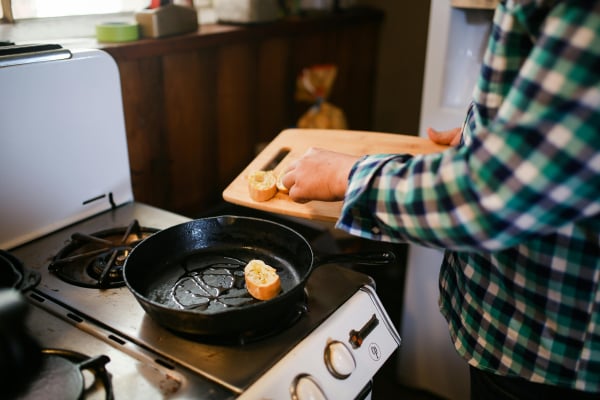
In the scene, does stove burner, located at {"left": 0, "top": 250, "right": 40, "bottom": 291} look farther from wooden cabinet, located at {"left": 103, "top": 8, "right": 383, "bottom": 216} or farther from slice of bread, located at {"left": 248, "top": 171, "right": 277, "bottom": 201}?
wooden cabinet, located at {"left": 103, "top": 8, "right": 383, "bottom": 216}

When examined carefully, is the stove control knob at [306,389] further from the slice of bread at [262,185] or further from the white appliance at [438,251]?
the white appliance at [438,251]

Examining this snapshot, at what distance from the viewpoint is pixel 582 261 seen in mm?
666

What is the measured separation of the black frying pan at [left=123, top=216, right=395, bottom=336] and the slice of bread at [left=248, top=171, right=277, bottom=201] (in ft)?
0.26

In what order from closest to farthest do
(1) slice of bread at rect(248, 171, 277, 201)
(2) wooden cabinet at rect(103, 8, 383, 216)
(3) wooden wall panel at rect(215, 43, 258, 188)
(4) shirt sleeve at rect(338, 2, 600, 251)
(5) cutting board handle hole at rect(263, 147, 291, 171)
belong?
(4) shirt sleeve at rect(338, 2, 600, 251)
(1) slice of bread at rect(248, 171, 277, 201)
(5) cutting board handle hole at rect(263, 147, 291, 171)
(2) wooden cabinet at rect(103, 8, 383, 216)
(3) wooden wall panel at rect(215, 43, 258, 188)

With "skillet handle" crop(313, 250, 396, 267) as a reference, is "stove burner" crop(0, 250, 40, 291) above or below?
above

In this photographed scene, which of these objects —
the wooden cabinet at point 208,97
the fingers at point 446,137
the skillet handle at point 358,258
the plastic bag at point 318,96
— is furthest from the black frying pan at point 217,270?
the plastic bag at point 318,96

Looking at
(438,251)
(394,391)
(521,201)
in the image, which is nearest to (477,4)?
(438,251)

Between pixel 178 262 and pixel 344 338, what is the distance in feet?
1.07

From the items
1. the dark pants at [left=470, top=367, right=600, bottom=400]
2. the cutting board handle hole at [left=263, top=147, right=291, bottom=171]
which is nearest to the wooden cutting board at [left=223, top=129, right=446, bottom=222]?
the cutting board handle hole at [left=263, top=147, right=291, bottom=171]

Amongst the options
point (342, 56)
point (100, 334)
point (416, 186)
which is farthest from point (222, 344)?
point (342, 56)

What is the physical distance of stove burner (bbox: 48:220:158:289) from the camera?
0.91 metres

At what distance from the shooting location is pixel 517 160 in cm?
54

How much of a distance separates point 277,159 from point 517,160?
2.48 feet

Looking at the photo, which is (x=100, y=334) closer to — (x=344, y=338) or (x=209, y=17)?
(x=344, y=338)
